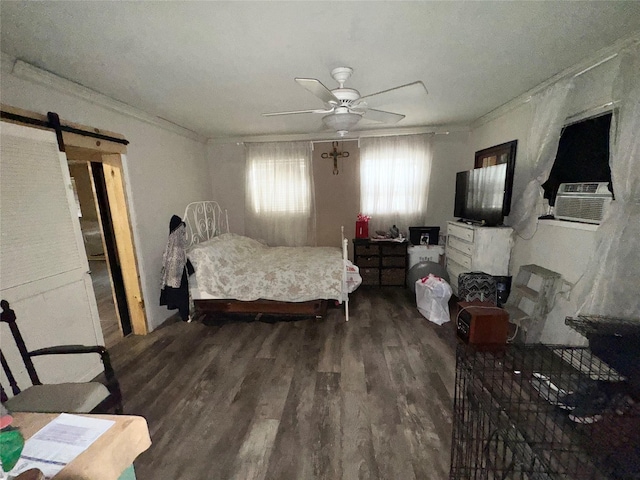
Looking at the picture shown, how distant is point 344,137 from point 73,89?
3.32 meters

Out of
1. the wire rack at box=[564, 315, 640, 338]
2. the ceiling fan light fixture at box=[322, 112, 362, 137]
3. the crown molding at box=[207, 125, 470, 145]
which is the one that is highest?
the crown molding at box=[207, 125, 470, 145]

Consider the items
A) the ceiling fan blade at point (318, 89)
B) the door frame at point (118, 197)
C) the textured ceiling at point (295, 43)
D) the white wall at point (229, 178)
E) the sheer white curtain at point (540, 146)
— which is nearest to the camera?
the textured ceiling at point (295, 43)

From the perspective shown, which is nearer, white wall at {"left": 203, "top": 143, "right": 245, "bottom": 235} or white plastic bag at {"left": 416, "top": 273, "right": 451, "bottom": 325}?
white plastic bag at {"left": 416, "top": 273, "right": 451, "bottom": 325}

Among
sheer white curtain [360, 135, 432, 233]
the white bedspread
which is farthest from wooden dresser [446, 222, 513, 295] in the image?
the white bedspread

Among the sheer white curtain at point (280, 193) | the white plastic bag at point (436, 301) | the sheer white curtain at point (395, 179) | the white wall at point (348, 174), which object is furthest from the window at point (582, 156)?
the sheer white curtain at point (280, 193)

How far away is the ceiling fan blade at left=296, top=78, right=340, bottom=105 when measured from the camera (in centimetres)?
168

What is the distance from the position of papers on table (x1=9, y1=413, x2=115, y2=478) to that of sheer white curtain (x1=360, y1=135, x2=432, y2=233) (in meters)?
4.07

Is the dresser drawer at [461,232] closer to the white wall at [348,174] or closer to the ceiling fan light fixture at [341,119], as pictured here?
the white wall at [348,174]

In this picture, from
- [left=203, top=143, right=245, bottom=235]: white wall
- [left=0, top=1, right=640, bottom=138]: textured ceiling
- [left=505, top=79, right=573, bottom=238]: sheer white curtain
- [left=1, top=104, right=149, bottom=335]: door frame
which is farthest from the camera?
[left=203, top=143, right=245, bottom=235]: white wall

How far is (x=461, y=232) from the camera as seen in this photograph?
3.41m

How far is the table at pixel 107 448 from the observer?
0.73m

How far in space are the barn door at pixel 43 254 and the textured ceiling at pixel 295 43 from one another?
660 millimetres

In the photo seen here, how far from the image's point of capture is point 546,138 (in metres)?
2.39

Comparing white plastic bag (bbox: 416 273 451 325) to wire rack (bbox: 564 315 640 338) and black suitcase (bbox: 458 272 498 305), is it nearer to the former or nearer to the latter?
black suitcase (bbox: 458 272 498 305)
